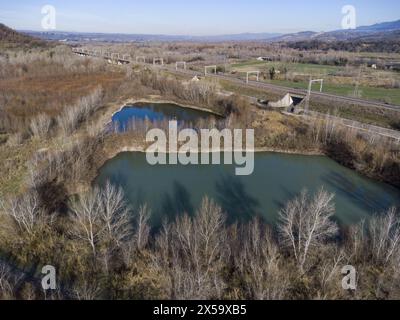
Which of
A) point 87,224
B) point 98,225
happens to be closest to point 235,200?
point 98,225

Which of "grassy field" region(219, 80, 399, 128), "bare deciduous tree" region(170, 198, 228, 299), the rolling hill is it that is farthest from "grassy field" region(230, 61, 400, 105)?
the rolling hill

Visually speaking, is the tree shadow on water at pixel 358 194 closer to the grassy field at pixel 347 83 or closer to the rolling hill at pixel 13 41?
the grassy field at pixel 347 83

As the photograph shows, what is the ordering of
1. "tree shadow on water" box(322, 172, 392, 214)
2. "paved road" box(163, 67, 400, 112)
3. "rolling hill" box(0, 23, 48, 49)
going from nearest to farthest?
"tree shadow on water" box(322, 172, 392, 214) → "paved road" box(163, 67, 400, 112) → "rolling hill" box(0, 23, 48, 49)

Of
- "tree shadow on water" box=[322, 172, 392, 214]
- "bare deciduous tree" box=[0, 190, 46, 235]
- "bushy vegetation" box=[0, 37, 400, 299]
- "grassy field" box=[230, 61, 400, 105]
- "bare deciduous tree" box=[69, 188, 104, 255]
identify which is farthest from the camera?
"grassy field" box=[230, 61, 400, 105]

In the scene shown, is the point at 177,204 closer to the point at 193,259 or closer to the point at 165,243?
the point at 165,243

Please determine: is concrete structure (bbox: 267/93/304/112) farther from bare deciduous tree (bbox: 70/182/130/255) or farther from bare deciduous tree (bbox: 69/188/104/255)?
bare deciduous tree (bbox: 69/188/104/255)

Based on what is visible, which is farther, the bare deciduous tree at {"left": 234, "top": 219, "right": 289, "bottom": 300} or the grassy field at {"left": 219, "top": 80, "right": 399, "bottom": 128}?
the grassy field at {"left": 219, "top": 80, "right": 399, "bottom": 128}
